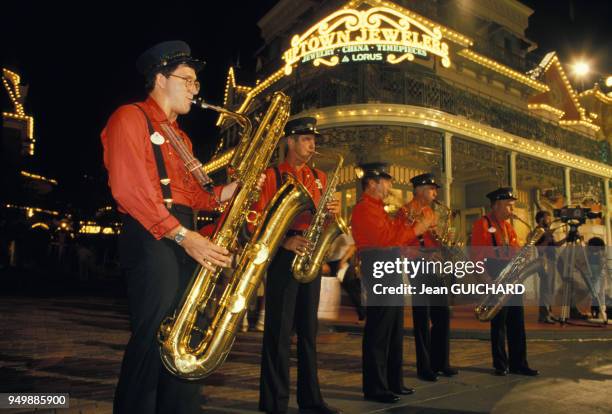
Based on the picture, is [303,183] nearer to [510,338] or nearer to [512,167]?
[510,338]

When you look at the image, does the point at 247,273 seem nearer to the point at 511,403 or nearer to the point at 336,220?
the point at 336,220

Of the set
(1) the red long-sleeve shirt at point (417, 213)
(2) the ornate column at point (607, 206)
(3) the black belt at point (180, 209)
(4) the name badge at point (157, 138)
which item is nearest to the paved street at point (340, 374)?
(1) the red long-sleeve shirt at point (417, 213)

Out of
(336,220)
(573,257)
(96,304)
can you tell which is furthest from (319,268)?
(96,304)

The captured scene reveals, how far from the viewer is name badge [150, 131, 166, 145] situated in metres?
2.39

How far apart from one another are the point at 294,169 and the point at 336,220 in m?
0.60

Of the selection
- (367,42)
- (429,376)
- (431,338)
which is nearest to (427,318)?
(431,338)

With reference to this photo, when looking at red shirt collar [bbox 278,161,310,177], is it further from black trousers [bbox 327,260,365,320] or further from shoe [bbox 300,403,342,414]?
black trousers [bbox 327,260,365,320]

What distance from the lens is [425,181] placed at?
519 cm

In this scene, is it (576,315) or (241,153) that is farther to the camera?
(576,315)

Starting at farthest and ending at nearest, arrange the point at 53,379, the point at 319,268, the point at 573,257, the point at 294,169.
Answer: the point at 573,257 → the point at 53,379 → the point at 294,169 → the point at 319,268

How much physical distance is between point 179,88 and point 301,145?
1508 mm

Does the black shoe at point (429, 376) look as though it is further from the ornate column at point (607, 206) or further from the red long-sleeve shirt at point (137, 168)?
the ornate column at point (607, 206)

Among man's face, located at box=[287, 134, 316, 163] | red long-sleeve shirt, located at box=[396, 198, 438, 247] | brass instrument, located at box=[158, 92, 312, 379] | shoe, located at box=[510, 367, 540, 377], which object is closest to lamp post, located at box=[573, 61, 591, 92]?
red long-sleeve shirt, located at box=[396, 198, 438, 247]

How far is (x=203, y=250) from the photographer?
228 cm
